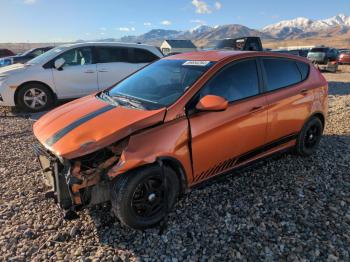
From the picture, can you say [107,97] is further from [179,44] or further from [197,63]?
[179,44]

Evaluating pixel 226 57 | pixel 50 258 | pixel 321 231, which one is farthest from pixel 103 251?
pixel 226 57

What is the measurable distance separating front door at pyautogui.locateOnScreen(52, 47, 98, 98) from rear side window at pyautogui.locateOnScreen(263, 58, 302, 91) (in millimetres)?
5711

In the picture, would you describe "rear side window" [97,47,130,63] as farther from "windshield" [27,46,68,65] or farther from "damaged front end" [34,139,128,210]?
"damaged front end" [34,139,128,210]

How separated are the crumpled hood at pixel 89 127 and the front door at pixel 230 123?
536 mm

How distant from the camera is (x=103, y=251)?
10.2 ft

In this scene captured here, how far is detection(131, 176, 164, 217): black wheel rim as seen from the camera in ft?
10.8

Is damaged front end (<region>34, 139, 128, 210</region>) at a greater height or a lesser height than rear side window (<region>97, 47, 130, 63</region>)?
lesser

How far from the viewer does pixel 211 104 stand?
3.38 metres

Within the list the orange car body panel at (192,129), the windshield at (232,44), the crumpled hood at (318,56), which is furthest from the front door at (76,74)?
the crumpled hood at (318,56)

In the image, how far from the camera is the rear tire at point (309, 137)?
502cm

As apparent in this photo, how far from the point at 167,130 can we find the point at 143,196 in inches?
27.0

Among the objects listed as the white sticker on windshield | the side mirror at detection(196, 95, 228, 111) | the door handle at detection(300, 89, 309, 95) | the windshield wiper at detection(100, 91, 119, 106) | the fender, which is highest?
the white sticker on windshield

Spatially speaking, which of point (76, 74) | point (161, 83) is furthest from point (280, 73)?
point (76, 74)

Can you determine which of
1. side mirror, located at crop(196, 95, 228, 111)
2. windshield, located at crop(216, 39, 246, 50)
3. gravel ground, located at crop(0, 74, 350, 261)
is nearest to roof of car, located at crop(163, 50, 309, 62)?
side mirror, located at crop(196, 95, 228, 111)
